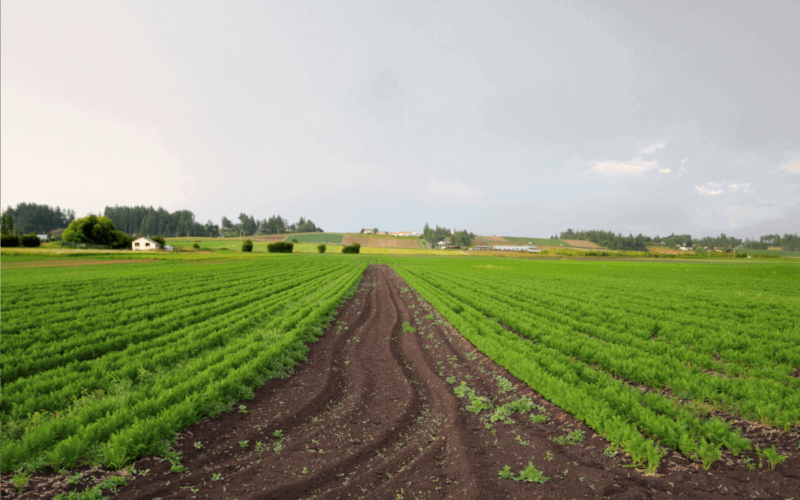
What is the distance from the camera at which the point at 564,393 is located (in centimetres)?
691

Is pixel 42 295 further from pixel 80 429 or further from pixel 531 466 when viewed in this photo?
pixel 531 466

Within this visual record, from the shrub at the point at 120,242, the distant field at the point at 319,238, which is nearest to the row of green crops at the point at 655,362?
the shrub at the point at 120,242

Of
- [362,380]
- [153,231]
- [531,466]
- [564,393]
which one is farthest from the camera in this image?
[153,231]

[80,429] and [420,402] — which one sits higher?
[80,429]

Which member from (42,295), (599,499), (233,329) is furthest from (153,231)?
(599,499)

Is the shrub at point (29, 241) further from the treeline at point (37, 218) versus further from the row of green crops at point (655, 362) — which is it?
the row of green crops at point (655, 362)

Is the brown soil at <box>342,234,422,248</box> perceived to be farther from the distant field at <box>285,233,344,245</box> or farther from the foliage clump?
the foliage clump

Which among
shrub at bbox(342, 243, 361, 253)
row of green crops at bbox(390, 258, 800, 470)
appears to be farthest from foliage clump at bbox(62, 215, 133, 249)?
row of green crops at bbox(390, 258, 800, 470)

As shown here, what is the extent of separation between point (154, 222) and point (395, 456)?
23159cm

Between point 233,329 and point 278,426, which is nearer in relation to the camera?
point 278,426

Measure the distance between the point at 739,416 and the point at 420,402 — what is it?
6251 mm

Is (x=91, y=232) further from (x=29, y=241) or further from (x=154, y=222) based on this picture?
(x=154, y=222)

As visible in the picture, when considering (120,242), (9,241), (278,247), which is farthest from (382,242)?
(9,241)

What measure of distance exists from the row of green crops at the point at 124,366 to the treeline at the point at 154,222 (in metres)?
203
